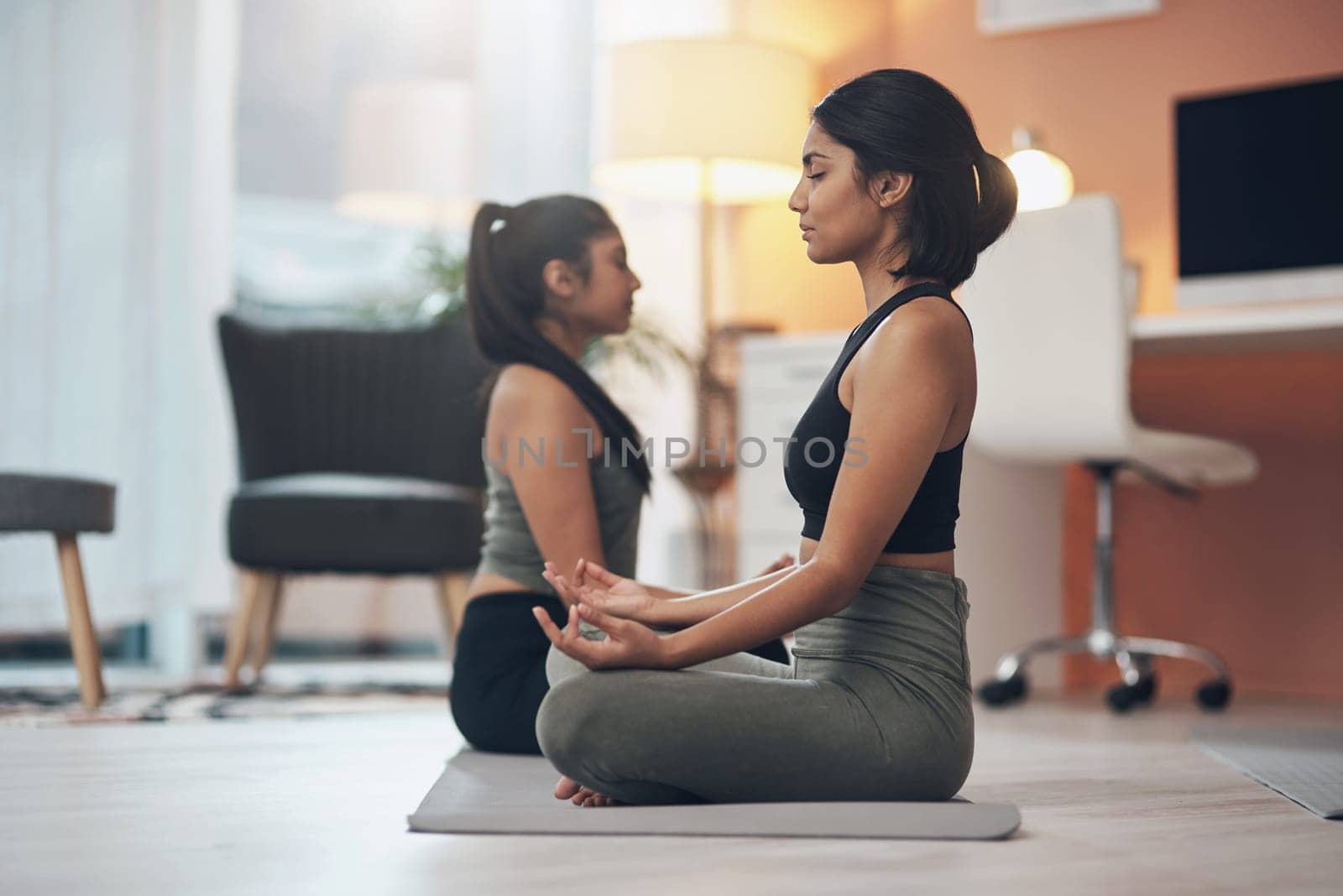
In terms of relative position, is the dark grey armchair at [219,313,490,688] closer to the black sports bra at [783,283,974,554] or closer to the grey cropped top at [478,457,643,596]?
the grey cropped top at [478,457,643,596]

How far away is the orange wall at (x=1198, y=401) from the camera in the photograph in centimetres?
374

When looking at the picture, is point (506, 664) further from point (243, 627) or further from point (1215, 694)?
point (1215, 694)

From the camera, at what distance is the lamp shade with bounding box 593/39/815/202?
402cm

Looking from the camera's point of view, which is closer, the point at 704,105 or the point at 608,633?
the point at 608,633

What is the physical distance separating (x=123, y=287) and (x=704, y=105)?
1.58 metres

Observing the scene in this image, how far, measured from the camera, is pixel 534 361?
2.14 meters

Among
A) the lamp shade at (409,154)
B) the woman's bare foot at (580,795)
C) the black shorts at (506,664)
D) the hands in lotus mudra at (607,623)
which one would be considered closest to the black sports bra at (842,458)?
the hands in lotus mudra at (607,623)

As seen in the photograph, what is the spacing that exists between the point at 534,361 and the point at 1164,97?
2.46 m

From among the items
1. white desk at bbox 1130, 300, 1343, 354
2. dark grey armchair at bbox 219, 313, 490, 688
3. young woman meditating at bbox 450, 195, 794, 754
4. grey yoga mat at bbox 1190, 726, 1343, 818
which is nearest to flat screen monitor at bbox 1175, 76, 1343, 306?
white desk at bbox 1130, 300, 1343, 354

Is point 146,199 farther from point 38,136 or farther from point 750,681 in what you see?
point 750,681

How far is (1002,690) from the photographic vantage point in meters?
3.24

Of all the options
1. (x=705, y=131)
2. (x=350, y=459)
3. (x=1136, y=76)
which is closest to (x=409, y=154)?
(x=705, y=131)

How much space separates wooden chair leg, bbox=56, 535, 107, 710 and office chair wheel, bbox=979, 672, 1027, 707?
1.81 meters

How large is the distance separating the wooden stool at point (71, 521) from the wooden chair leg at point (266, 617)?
1.59ft
